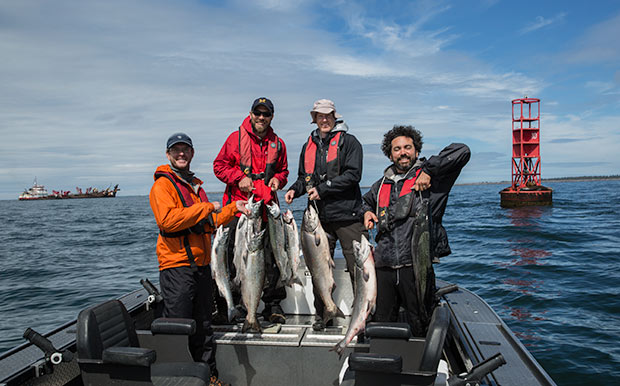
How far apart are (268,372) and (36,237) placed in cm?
2622

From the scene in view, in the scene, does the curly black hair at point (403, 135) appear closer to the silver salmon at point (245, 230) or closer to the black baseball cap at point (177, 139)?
the silver salmon at point (245, 230)

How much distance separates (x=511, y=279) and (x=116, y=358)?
10.9m

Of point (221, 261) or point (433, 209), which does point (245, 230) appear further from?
point (433, 209)

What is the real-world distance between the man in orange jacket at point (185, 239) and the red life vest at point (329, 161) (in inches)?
43.3

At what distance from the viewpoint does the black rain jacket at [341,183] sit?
4469 mm

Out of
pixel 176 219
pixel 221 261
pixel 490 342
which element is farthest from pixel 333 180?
pixel 490 342

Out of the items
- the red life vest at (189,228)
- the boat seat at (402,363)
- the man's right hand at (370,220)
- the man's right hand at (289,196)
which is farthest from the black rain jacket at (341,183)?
the boat seat at (402,363)

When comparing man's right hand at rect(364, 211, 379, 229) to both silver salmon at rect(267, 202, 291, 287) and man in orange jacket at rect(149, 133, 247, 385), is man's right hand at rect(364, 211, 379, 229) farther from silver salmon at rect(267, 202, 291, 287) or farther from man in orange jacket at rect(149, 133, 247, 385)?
man in orange jacket at rect(149, 133, 247, 385)

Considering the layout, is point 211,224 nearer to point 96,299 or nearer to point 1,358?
point 1,358

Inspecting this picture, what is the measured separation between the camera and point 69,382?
3.35 metres

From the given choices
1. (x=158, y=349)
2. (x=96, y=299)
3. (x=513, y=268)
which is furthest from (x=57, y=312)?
(x=513, y=268)

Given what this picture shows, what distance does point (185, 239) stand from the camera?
3752mm

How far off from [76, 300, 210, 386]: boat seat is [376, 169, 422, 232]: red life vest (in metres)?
1.97

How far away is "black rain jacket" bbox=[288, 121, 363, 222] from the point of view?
176 inches
